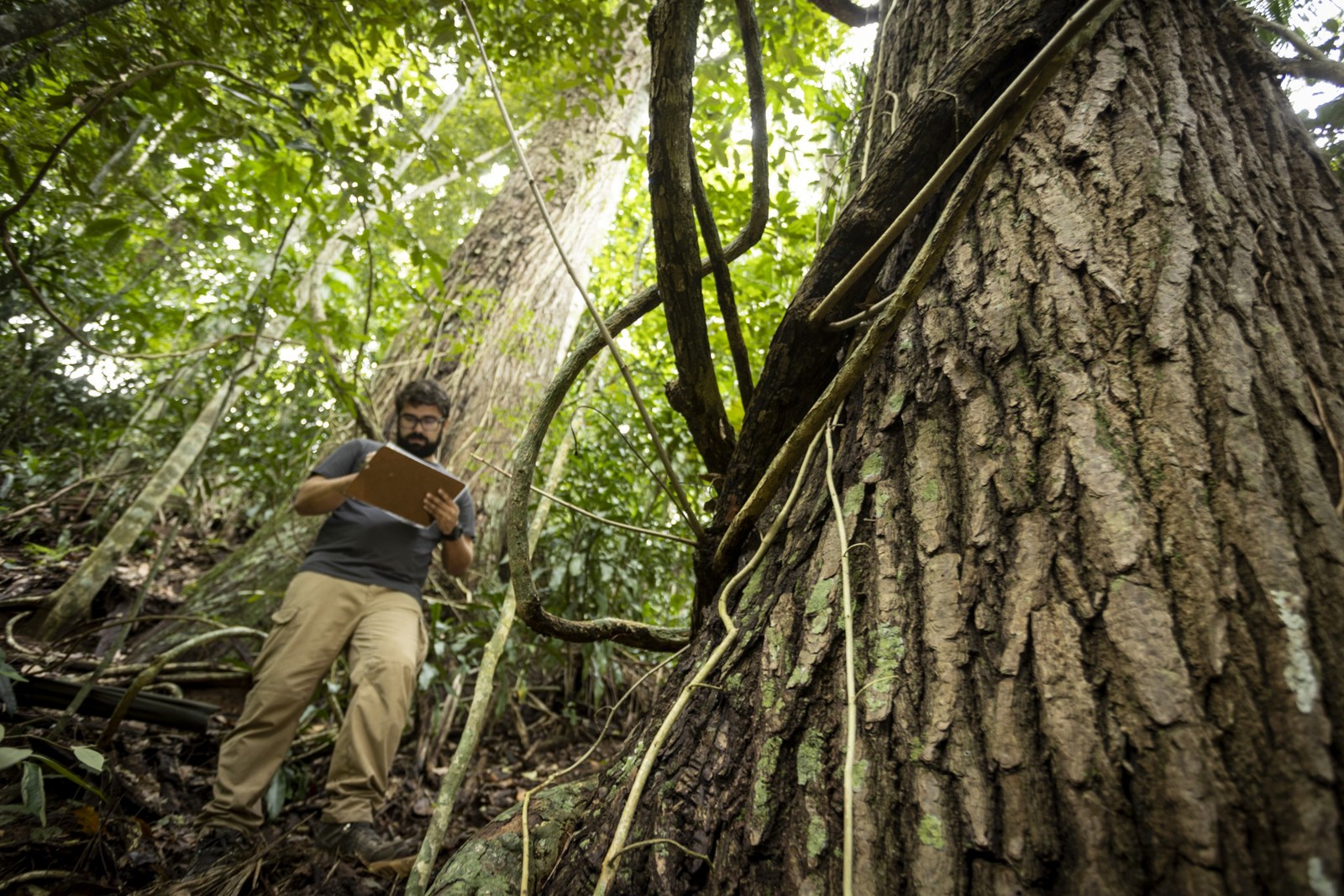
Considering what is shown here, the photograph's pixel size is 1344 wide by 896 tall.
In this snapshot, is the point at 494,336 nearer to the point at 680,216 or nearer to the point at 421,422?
the point at 421,422

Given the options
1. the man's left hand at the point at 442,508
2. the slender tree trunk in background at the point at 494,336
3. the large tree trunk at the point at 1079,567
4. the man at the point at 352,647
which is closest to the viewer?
the large tree trunk at the point at 1079,567

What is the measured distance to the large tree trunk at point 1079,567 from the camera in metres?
0.49

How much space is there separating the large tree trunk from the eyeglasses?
2120 millimetres

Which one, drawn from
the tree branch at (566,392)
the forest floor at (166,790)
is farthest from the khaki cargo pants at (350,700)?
the tree branch at (566,392)

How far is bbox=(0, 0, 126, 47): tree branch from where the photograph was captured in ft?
4.37

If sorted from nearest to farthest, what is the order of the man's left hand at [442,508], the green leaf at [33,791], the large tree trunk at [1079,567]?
the large tree trunk at [1079,567] → the green leaf at [33,791] → the man's left hand at [442,508]

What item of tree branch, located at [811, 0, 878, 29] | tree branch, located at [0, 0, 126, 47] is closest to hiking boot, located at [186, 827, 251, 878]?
tree branch, located at [0, 0, 126, 47]

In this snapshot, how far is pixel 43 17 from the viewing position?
4.58ft

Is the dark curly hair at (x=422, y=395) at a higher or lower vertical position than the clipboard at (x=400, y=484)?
higher

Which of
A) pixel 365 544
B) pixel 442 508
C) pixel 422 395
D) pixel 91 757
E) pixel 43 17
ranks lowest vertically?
pixel 91 757

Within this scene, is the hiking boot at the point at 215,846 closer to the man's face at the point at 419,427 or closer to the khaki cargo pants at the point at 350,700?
the khaki cargo pants at the point at 350,700

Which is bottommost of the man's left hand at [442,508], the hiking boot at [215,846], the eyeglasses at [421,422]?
the hiking boot at [215,846]

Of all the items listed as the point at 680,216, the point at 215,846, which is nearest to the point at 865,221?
the point at 680,216

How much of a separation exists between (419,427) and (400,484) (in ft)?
1.76
